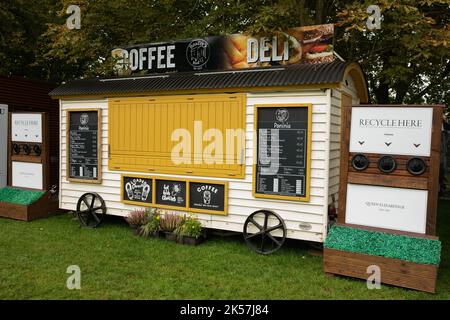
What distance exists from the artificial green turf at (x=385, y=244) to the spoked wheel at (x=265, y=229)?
3.55ft

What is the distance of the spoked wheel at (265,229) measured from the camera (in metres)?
6.72

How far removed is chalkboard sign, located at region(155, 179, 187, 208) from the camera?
301 inches

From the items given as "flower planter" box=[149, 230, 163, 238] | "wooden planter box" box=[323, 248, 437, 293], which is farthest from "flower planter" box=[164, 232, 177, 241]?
"wooden planter box" box=[323, 248, 437, 293]

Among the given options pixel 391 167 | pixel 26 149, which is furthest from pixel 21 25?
pixel 391 167

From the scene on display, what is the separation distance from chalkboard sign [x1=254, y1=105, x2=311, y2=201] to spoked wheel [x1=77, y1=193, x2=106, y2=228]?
3767mm

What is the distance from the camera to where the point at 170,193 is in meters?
7.77

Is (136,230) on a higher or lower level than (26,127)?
lower

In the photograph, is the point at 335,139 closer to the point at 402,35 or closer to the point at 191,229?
the point at 191,229

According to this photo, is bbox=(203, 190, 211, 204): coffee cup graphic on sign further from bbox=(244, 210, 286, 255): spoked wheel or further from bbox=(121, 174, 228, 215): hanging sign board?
bbox=(244, 210, 286, 255): spoked wheel

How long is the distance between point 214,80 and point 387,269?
434 cm

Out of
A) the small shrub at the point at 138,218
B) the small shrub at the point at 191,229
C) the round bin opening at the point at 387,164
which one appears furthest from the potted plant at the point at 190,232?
the round bin opening at the point at 387,164

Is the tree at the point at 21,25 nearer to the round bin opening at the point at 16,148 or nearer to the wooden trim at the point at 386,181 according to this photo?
the round bin opening at the point at 16,148
